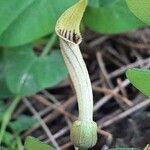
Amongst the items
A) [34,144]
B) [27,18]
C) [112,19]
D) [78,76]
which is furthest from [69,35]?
[112,19]

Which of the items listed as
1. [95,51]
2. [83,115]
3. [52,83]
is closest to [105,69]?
[95,51]

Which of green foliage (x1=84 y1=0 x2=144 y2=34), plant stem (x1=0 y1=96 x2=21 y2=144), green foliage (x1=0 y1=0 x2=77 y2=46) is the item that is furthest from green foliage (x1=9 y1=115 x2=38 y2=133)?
green foliage (x1=84 y1=0 x2=144 y2=34)

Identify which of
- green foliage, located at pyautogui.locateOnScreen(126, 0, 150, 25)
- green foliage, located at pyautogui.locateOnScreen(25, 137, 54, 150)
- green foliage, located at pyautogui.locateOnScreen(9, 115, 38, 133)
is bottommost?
green foliage, located at pyautogui.locateOnScreen(9, 115, 38, 133)

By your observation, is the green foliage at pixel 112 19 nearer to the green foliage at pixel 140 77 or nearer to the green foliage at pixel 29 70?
the green foliage at pixel 29 70

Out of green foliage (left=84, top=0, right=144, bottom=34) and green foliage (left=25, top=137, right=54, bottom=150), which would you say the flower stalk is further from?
green foliage (left=84, top=0, right=144, bottom=34)

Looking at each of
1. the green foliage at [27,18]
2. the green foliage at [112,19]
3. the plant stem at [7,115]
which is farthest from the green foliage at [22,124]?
the green foliage at [112,19]

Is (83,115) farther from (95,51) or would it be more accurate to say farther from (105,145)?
(95,51)
